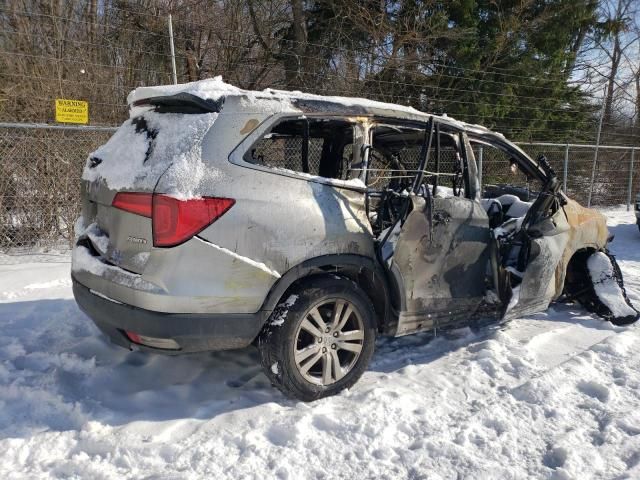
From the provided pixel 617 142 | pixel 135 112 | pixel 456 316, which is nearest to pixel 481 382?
pixel 456 316

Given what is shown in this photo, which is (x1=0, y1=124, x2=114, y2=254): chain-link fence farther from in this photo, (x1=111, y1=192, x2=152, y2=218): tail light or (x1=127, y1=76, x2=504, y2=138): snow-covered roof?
(x1=111, y1=192, x2=152, y2=218): tail light

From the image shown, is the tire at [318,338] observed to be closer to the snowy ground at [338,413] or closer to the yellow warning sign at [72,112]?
the snowy ground at [338,413]

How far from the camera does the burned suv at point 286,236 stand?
266 centimetres

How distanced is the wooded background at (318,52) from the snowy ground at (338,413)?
6646 mm

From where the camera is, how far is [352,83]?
469 inches

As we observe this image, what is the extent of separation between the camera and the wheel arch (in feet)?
9.42

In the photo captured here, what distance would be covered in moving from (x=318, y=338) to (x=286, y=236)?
0.67 metres

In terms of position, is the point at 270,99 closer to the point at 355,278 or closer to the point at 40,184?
the point at 355,278

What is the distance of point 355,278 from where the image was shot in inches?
131

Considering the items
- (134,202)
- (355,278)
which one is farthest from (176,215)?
(355,278)

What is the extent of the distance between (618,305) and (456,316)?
1863mm

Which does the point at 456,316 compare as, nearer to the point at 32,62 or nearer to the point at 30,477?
the point at 30,477

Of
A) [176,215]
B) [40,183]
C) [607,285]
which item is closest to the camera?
[176,215]

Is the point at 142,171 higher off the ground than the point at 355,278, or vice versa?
the point at 142,171
